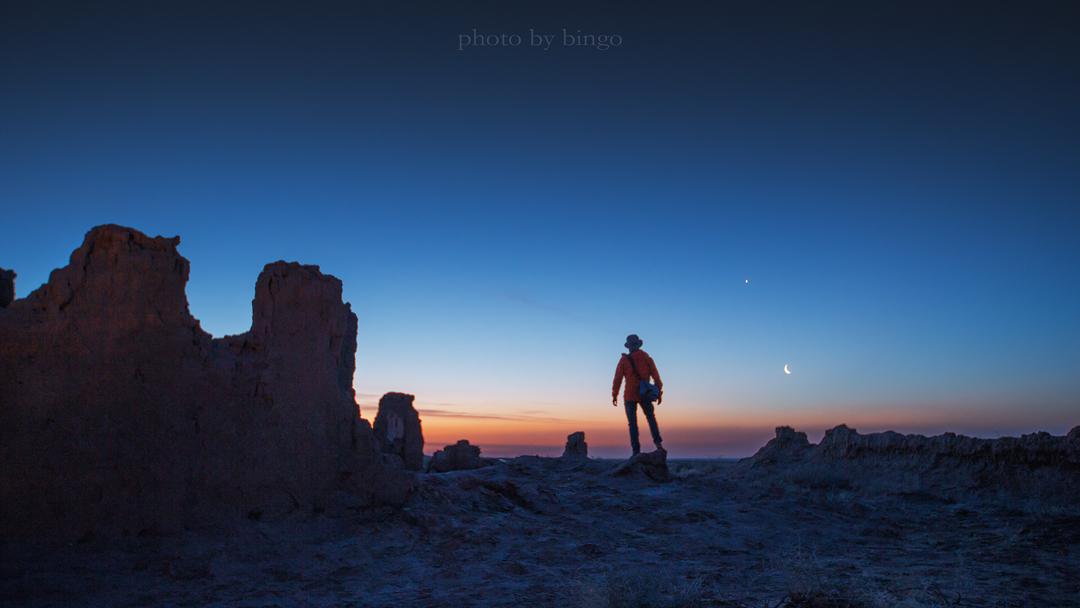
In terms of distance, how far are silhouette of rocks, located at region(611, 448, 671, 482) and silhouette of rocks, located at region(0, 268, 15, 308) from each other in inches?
309

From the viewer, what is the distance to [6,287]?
21.5ft

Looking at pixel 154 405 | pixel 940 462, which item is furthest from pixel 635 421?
pixel 154 405

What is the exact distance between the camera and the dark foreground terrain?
511 centimetres

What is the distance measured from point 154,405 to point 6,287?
2163 millimetres

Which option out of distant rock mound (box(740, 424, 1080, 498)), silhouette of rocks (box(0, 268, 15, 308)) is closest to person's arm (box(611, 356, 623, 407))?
distant rock mound (box(740, 424, 1080, 498))

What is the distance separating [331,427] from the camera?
717 centimetres

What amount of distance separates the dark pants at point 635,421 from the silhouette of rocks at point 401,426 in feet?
13.1

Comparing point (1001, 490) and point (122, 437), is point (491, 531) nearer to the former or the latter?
point (122, 437)

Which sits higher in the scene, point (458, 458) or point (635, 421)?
point (635, 421)

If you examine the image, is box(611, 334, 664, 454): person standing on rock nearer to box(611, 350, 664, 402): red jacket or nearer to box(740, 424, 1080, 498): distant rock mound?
box(611, 350, 664, 402): red jacket

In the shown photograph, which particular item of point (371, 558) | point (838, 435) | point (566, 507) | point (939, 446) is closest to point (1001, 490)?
point (939, 446)

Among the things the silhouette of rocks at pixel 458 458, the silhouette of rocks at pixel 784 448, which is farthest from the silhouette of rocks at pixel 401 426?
the silhouette of rocks at pixel 784 448

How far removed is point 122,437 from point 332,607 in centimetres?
246

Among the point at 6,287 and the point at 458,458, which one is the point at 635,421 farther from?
the point at 6,287
